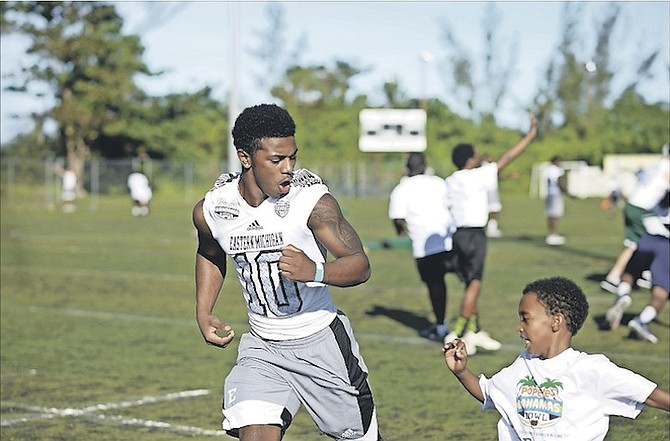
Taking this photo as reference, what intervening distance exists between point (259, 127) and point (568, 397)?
1.85 m

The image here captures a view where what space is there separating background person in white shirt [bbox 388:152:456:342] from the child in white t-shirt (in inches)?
272

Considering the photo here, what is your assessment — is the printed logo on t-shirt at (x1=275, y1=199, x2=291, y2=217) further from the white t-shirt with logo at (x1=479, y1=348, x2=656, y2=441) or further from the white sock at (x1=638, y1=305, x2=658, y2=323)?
→ the white sock at (x1=638, y1=305, x2=658, y2=323)

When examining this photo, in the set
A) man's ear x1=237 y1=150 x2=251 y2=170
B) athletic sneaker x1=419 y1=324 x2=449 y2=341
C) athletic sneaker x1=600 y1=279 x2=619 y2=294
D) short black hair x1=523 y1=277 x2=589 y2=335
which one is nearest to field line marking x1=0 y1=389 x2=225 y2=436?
man's ear x1=237 y1=150 x2=251 y2=170

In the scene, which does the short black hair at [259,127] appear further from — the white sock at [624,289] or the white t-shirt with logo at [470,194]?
the white sock at [624,289]

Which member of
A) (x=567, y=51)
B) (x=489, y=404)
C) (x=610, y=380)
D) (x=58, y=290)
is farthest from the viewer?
(x=567, y=51)

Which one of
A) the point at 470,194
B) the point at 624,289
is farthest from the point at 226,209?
the point at 624,289

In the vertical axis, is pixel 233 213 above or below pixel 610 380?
above

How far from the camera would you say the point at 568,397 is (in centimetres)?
469

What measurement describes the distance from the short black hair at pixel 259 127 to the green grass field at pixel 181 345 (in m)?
3.01

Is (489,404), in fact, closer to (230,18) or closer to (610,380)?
(610,380)

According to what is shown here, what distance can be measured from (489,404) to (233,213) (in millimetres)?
1508

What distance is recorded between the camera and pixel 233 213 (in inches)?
217

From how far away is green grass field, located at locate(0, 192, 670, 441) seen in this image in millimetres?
8219

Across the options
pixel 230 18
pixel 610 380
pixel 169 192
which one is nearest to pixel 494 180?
pixel 610 380
